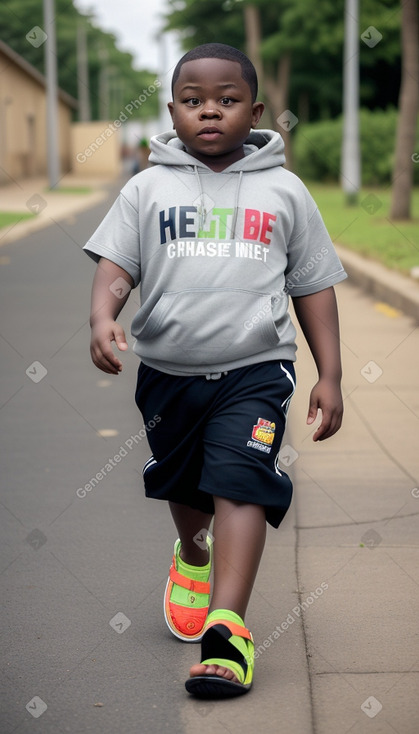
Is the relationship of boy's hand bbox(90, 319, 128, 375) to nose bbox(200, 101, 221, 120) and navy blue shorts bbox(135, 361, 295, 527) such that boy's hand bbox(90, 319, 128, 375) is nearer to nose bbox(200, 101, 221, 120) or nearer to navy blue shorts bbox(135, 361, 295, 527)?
navy blue shorts bbox(135, 361, 295, 527)

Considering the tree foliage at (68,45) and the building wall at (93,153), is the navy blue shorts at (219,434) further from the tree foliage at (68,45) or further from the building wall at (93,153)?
the tree foliage at (68,45)

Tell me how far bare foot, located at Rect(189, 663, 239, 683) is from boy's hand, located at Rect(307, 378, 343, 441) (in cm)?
66

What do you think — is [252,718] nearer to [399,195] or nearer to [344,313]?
[344,313]

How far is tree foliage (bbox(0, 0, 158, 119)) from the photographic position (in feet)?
266

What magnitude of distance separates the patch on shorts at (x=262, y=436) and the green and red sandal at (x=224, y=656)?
1.39ft

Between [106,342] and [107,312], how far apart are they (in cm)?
11

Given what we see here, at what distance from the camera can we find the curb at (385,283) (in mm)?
9742

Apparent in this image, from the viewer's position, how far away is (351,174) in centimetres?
2489

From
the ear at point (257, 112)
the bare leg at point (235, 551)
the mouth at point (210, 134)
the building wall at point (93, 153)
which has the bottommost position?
the building wall at point (93, 153)

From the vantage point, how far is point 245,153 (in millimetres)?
3172

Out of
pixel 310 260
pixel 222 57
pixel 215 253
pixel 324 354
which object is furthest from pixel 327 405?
pixel 222 57

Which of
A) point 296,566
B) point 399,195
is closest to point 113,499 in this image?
point 296,566

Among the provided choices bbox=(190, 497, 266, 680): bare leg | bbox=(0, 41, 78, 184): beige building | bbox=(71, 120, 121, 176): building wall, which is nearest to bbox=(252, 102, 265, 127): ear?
bbox=(190, 497, 266, 680): bare leg

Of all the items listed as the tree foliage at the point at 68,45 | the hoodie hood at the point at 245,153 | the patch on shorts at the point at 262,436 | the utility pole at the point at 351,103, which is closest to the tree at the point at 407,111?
the utility pole at the point at 351,103
